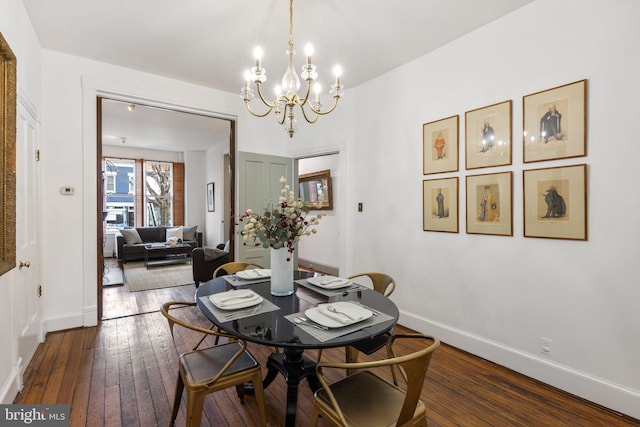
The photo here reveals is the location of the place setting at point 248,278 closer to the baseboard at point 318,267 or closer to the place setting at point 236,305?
the place setting at point 236,305

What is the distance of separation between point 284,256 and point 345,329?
2.12 ft

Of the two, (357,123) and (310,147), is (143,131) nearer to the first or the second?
(310,147)

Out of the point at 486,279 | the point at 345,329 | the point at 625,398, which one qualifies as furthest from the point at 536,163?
the point at 345,329

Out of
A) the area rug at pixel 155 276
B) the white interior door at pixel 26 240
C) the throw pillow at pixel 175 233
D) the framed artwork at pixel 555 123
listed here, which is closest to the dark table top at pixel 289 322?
the white interior door at pixel 26 240

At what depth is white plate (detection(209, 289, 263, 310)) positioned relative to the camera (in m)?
1.65

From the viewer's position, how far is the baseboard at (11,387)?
5.95 feet

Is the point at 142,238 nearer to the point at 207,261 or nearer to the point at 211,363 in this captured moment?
the point at 207,261

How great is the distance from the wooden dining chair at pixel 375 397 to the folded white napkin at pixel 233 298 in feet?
1.94

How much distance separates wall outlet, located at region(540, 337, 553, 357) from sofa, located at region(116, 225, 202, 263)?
6880 mm

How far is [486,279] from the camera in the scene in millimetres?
2637

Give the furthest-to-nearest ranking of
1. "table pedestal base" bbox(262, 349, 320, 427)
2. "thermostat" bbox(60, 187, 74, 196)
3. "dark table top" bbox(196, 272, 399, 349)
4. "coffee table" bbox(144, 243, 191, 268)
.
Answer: "coffee table" bbox(144, 243, 191, 268), "thermostat" bbox(60, 187, 74, 196), "table pedestal base" bbox(262, 349, 320, 427), "dark table top" bbox(196, 272, 399, 349)

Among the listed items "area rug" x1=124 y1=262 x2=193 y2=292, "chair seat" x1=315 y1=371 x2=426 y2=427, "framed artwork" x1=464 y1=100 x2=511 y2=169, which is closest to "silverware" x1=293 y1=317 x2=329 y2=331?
"chair seat" x1=315 y1=371 x2=426 y2=427

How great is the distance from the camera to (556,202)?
7.27 ft

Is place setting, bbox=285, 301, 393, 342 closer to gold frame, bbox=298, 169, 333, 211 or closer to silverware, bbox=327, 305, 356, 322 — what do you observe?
silverware, bbox=327, 305, 356, 322
